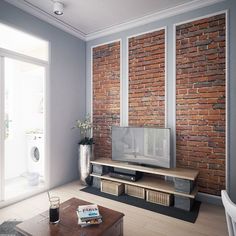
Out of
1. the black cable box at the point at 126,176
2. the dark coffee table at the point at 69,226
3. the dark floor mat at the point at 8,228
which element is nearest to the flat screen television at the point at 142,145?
the black cable box at the point at 126,176

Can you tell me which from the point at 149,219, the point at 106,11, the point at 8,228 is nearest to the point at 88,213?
the point at 149,219

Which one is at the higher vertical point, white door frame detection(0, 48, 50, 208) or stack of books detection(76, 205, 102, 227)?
white door frame detection(0, 48, 50, 208)

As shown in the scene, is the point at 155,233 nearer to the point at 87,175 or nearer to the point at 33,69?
the point at 87,175

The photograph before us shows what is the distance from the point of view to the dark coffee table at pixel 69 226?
1.43 meters

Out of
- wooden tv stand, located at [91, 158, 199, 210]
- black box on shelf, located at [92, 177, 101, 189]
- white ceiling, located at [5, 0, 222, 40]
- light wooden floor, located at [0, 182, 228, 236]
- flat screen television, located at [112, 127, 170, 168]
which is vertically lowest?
light wooden floor, located at [0, 182, 228, 236]

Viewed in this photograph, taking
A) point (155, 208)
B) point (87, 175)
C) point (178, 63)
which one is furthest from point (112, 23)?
point (155, 208)

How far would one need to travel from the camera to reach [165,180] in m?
2.91

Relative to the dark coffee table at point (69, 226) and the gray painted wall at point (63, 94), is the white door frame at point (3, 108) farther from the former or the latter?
the dark coffee table at point (69, 226)

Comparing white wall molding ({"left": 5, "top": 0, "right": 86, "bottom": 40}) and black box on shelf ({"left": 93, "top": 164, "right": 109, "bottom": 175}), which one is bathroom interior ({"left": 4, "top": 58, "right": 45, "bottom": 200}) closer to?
white wall molding ({"left": 5, "top": 0, "right": 86, "bottom": 40})

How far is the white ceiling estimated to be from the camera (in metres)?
2.67

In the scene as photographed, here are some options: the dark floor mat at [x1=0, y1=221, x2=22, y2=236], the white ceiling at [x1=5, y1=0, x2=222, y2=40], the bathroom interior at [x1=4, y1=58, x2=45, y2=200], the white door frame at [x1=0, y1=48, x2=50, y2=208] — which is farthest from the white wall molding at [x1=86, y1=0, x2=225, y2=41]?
the dark floor mat at [x1=0, y1=221, x2=22, y2=236]

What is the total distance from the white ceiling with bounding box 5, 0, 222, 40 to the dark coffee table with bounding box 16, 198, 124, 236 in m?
2.69

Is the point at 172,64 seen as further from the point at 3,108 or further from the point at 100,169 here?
the point at 3,108

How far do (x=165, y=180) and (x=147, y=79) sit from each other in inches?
64.9
